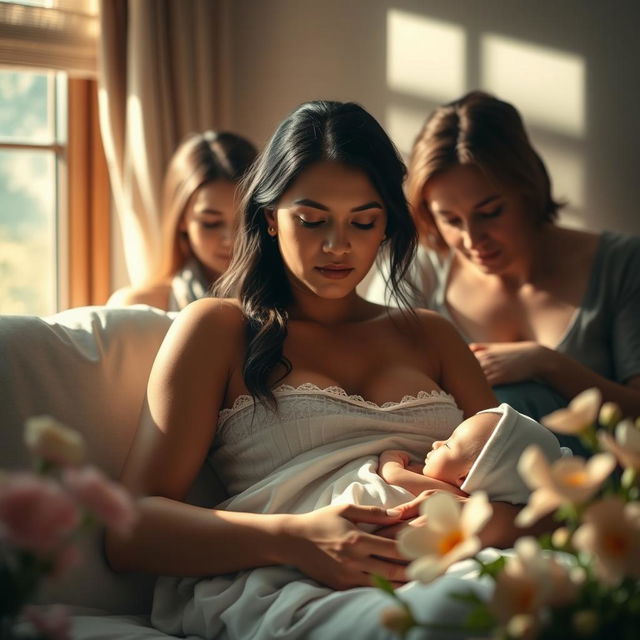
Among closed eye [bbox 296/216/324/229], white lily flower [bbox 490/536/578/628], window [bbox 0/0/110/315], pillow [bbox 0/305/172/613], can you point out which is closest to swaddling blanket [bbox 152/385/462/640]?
pillow [bbox 0/305/172/613]

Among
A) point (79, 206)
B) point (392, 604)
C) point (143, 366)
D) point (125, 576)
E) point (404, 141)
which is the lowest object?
point (125, 576)

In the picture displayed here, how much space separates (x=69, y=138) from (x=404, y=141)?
4.28 feet

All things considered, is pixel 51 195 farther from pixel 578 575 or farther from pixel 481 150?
pixel 578 575

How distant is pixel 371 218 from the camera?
75.9 inches

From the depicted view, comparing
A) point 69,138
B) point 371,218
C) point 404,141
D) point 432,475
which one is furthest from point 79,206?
point 432,475

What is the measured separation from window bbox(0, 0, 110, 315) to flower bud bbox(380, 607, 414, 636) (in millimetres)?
3110

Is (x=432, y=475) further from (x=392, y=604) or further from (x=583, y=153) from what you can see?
(x=583, y=153)

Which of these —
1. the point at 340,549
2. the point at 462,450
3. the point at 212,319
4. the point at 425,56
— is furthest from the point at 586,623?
the point at 425,56

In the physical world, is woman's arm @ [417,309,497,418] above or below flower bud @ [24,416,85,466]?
below

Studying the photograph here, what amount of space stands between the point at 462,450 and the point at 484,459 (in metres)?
0.05

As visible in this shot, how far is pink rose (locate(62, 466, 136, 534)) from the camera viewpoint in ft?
2.74

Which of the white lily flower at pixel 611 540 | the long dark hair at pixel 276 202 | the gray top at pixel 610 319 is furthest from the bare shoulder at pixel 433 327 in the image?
the white lily flower at pixel 611 540

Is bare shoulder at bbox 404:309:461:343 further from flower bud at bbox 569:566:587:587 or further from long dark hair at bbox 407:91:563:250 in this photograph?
flower bud at bbox 569:566:587:587

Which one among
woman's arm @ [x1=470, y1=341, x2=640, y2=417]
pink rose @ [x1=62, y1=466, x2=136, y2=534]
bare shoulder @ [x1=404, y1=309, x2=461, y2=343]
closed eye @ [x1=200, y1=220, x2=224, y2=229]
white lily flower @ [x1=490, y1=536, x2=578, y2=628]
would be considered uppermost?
closed eye @ [x1=200, y1=220, x2=224, y2=229]
